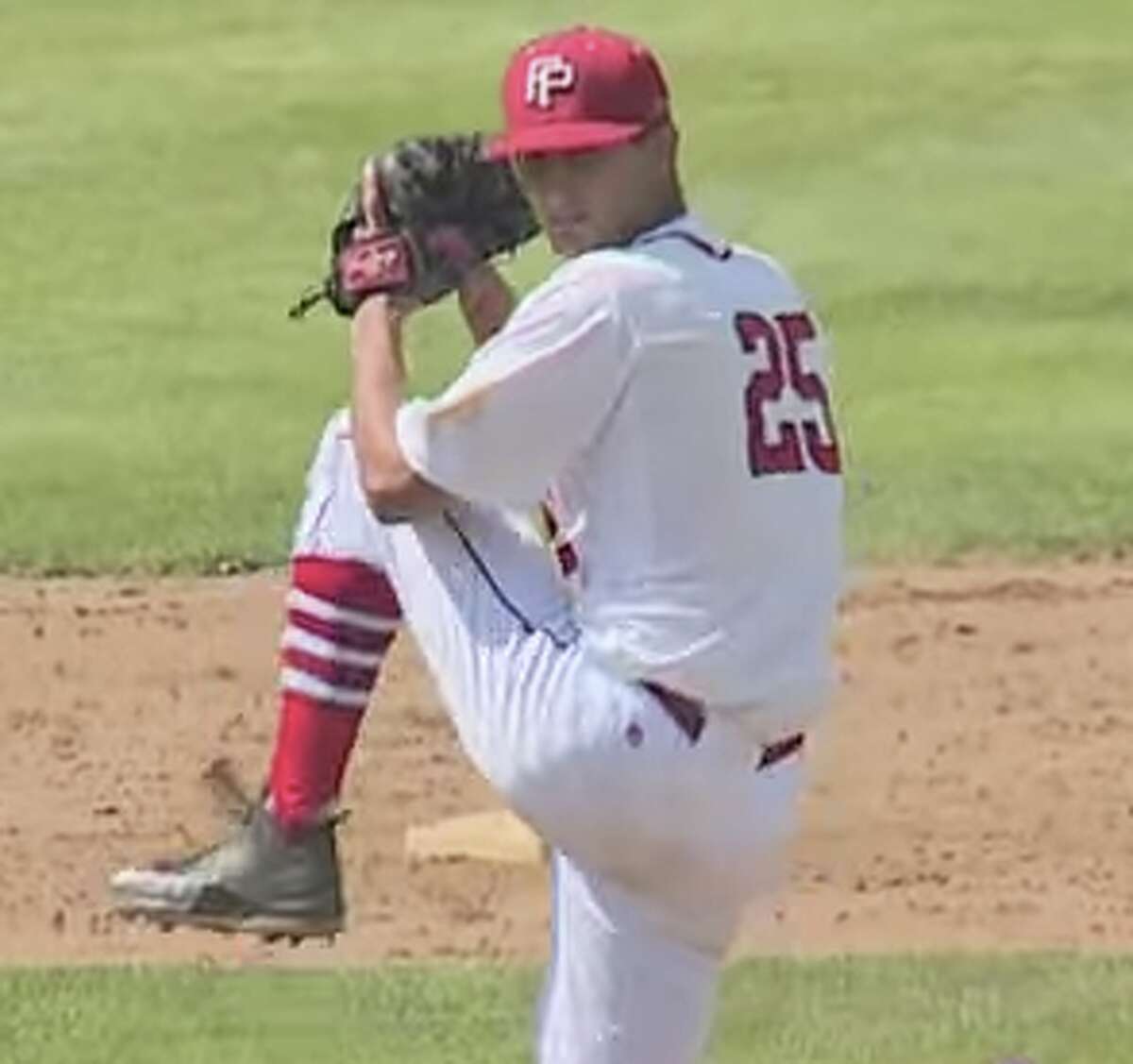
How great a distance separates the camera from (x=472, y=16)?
2231 centimetres

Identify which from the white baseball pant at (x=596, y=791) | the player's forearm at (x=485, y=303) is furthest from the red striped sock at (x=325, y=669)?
the player's forearm at (x=485, y=303)

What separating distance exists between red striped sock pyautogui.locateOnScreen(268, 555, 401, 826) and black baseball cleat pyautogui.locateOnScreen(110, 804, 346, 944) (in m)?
0.04

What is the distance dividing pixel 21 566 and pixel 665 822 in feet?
22.1

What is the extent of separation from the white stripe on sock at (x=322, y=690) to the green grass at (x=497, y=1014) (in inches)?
50.2

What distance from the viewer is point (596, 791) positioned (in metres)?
5.96

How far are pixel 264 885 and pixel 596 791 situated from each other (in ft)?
3.51

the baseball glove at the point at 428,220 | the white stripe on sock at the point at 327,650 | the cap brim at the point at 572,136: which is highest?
the cap brim at the point at 572,136

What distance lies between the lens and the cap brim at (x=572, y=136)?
5.91m

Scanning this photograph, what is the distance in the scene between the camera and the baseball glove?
6.32 m

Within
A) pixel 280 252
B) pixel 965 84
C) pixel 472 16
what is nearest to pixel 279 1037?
pixel 280 252

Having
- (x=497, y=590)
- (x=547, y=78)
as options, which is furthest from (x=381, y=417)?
(x=547, y=78)

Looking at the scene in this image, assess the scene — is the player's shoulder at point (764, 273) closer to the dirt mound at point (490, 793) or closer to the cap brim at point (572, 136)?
the cap brim at point (572, 136)

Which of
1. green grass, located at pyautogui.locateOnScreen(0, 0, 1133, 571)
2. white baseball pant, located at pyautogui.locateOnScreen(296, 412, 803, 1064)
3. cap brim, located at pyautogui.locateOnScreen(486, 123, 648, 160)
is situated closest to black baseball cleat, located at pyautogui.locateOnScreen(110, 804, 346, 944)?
white baseball pant, located at pyautogui.locateOnScreen(296, 412, 803, 1064)

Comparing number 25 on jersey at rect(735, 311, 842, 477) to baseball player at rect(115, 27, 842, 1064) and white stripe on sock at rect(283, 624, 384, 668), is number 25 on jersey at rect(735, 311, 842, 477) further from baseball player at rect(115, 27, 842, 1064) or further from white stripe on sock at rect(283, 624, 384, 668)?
white stripe on sock at rect(283, 624, 384, 668)
